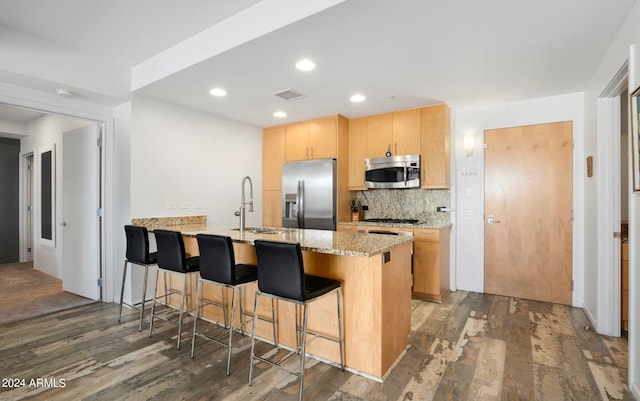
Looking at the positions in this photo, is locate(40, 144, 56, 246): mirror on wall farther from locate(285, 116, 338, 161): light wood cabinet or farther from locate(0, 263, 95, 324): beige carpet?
locate(285, 116, 338, 161): light wood cabinet

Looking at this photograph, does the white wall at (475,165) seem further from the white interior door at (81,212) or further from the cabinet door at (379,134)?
the white interior door at (81,212)

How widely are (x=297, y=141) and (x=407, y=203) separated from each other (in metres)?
1.83

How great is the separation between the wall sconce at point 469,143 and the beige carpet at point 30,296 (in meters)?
4.86

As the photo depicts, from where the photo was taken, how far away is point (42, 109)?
3.15 m

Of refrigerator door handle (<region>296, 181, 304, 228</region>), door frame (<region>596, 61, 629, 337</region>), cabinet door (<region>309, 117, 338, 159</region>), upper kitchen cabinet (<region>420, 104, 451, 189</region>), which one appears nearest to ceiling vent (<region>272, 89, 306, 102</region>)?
cabinet door (<region>309, 117, 338, 159</region>)

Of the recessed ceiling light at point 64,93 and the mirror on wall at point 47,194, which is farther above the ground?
the recessed ceiling light at point 64,93

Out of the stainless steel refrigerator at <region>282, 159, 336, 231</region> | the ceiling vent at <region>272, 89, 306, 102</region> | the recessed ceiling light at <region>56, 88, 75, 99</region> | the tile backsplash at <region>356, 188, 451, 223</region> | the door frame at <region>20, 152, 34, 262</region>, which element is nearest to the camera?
the recessed ceiling light at <region>56, 88, 75, 99</region>

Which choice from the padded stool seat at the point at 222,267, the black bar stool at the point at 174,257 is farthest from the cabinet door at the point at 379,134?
the black bar stool at the point at 174,257

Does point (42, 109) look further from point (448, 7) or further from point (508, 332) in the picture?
point (508, 332)

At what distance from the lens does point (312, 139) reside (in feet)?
15.2

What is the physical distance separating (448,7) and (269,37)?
1196mm

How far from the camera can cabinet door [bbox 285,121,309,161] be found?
4680mm

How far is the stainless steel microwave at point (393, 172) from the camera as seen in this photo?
4.04 meters

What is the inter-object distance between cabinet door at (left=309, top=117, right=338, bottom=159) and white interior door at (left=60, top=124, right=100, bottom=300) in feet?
8.60
